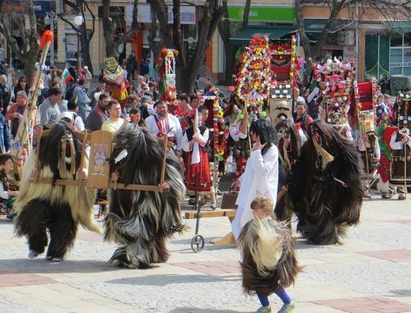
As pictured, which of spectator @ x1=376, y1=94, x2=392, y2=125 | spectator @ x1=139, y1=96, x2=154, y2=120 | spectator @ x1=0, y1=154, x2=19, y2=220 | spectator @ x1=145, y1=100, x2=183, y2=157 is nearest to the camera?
spectator @ x1=0, y1=154, x2=19, y2=220

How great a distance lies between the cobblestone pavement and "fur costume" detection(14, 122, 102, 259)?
0.89 feet

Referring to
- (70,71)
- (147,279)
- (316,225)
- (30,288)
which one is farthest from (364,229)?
(70,71)

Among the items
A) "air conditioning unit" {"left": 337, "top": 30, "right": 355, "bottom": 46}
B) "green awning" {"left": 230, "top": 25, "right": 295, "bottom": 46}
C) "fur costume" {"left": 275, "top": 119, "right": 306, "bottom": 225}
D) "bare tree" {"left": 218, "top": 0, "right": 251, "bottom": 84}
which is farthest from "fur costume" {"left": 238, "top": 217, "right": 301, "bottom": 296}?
"air conditioning unit" {"left": 337, "top": 30, "right": 355, "bottom": 46}

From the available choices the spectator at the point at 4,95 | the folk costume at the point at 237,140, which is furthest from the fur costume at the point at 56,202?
the spectator at the point at 4,95

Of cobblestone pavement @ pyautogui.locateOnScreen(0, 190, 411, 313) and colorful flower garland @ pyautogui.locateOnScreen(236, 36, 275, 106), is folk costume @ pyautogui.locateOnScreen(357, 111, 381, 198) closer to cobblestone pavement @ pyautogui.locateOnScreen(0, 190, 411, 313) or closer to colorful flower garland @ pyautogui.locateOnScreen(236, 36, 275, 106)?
colorful flower garland @ pyautogui.locateOnScreen(236, 36, 275, 106)

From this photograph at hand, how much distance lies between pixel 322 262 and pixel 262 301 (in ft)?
9.66

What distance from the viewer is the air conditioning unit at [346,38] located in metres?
49.7

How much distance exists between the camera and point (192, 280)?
1130cm

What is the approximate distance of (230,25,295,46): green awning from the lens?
4891 cm

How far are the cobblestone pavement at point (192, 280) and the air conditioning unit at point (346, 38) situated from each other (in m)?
36.1

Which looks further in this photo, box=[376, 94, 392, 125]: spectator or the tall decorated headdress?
box=[376, 94, 392, 125]: spectator

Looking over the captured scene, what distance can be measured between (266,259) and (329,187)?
4.21 m

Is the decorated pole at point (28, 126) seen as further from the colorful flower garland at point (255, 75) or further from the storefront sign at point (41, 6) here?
the storefront sign at point (41, 6)

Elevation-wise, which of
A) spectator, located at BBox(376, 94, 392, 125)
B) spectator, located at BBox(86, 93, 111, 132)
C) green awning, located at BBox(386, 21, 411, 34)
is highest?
green awning, located at BBox(386, 21, 411, 34)
